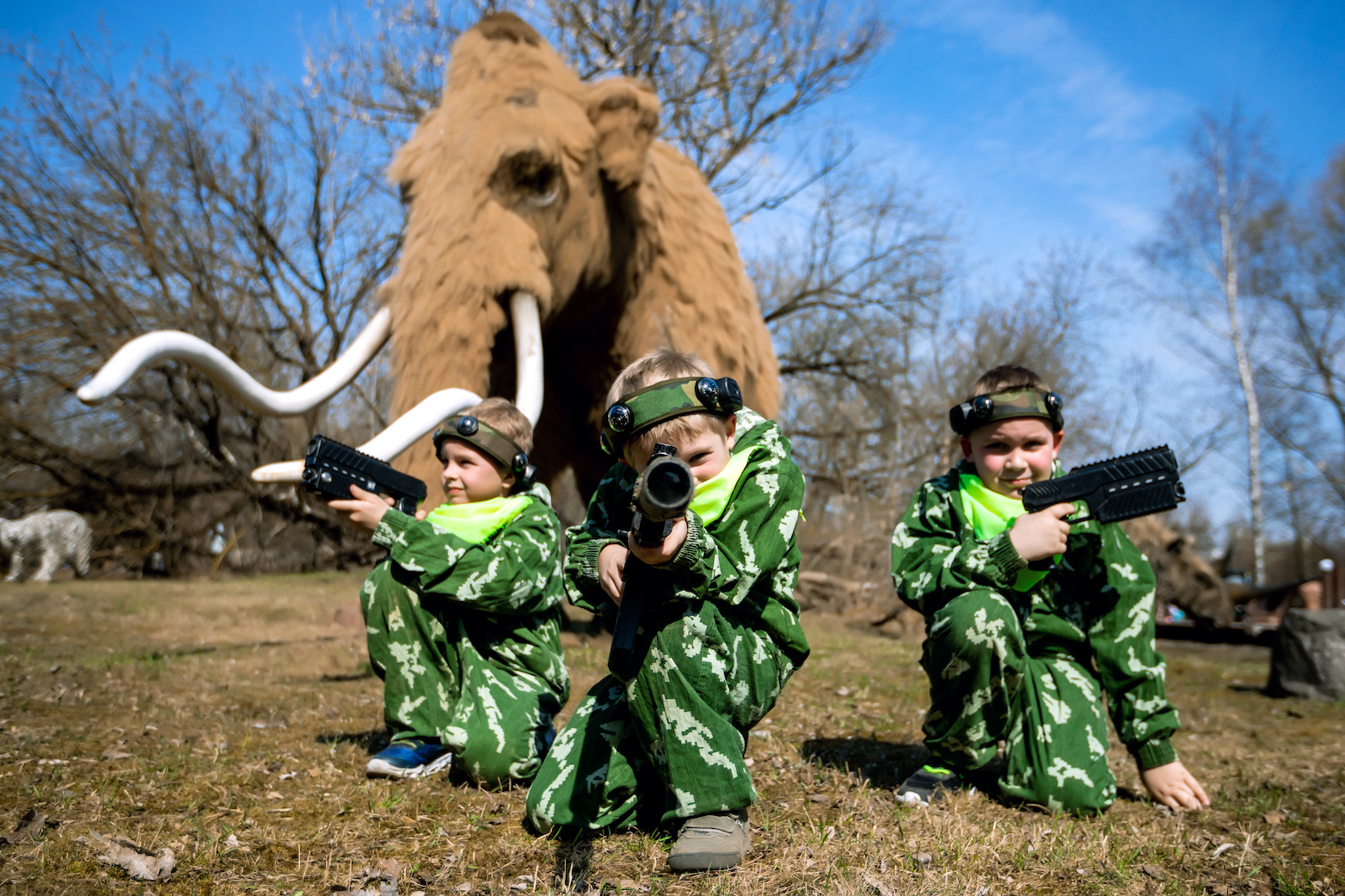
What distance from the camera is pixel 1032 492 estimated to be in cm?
262

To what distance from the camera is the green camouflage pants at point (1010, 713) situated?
2.58 metres

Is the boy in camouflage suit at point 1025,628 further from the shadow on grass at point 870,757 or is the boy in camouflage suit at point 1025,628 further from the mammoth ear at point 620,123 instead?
the mammoth ear at point 620,123

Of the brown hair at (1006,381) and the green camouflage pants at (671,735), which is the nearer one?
the green camouflage pants at (671,735)

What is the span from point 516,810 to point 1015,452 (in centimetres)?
178

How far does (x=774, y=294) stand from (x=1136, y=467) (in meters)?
11.9

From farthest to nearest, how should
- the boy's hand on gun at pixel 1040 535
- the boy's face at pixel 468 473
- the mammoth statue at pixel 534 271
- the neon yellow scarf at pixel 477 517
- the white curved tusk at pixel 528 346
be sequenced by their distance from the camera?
the white curved tusk at pixel 528 346 → the mammoth statue at pixel 534 271 → the boy's face at pixel 468 473 → the neon yellow scarf at pixel 477 517 → the boy's hand on gun at pixel 1040 535

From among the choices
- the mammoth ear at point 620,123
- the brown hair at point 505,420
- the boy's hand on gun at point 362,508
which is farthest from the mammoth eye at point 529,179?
the boy's hand on gun at point 362,508

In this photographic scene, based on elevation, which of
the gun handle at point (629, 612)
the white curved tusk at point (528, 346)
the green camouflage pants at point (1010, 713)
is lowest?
the green camouflage pants at point (1010, 713)

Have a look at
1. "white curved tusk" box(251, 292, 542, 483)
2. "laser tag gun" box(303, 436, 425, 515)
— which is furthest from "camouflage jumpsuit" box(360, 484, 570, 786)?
"white curved tusk" box(251, 292, 542, 483)

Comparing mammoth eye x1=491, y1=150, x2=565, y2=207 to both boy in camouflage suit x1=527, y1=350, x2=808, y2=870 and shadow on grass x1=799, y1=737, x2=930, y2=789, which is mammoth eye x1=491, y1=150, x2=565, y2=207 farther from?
shadow on grass x1=799, y1=737, x2=930, y2=789

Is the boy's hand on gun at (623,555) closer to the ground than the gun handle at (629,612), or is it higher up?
higher up

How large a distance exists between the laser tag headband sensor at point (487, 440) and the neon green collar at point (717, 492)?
3.30ft

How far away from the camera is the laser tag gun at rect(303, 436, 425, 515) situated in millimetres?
2730

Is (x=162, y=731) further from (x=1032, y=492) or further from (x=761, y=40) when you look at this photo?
(x=761, y=40)
